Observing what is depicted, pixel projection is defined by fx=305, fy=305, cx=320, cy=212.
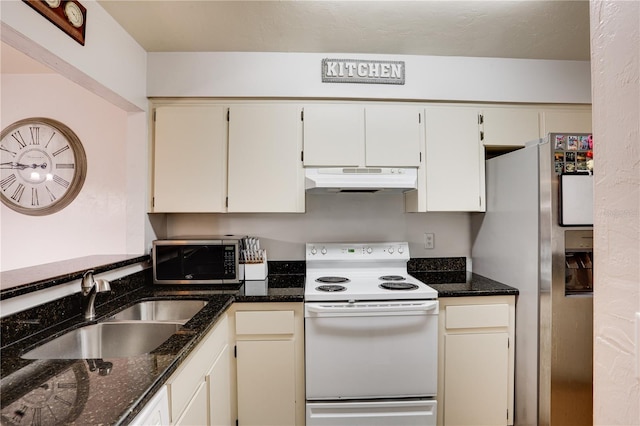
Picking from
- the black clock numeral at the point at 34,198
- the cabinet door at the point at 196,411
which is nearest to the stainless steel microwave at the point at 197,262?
the cabinet door at the point at 196,411

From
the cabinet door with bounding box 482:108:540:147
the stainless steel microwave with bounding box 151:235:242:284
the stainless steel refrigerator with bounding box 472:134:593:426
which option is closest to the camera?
the stainless steel refrigerator with bounding box 472:134:593:426

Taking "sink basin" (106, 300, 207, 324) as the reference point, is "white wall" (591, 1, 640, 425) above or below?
above

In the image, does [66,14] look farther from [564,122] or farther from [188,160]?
[564,122]

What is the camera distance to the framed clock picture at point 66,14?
1.25 metres

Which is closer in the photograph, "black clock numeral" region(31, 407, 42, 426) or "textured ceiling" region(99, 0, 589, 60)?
"black clock numeral" region(31, 407, 42, 426)

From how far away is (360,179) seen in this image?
6.32 ft

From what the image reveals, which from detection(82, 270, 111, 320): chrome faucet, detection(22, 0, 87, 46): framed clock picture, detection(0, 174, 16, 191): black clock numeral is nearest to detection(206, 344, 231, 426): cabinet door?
detection(82, 270, 111, 320): chrome faucet

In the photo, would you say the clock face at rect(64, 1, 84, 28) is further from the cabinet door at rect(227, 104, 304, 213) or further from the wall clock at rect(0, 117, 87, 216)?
the wall clock at rect(0, 117, 87, 216)

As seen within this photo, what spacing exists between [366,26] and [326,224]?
1344 millimetres

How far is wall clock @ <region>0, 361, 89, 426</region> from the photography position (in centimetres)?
71

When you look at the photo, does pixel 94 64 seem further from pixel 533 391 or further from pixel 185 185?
pixel 533 391

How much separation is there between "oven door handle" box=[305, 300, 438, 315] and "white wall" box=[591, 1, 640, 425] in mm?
1134

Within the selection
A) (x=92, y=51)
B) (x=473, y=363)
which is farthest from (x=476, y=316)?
(x=92, y=51)

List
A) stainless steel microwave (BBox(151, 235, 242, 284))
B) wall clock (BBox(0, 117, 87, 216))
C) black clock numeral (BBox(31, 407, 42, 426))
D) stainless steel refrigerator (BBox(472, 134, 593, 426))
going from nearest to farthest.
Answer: black clock numeral (BBox(31, 407, 42, 426)) → stainless steel refrigerator (BBox(472, 134, 593, 426)) → stainless steel microwave (BBox(151, 235, 242, 284)) → wall clock (BBox(0, 117, 87, 216))
